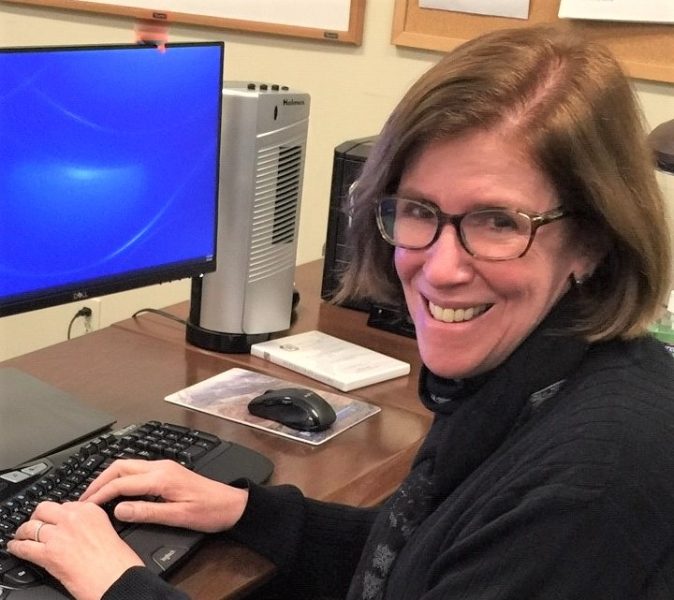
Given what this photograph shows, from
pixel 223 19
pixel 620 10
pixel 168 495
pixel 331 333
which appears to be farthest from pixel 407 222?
pixel 223 19

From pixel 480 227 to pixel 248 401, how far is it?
0.61 m

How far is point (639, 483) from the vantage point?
2.77 ft

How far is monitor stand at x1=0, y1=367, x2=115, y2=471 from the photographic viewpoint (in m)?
1.27

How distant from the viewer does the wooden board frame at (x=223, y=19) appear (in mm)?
2287

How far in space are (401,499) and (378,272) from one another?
0.29m

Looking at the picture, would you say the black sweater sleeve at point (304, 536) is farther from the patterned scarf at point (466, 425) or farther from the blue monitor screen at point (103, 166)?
the blue monitor screen at point (103, 166)

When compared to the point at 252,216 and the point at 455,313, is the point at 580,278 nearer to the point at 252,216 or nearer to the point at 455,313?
the point at 455,313

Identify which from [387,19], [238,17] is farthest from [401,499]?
[238,17]

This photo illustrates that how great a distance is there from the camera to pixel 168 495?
1.16 meters

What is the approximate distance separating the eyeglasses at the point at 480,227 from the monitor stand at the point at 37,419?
0.55 meters

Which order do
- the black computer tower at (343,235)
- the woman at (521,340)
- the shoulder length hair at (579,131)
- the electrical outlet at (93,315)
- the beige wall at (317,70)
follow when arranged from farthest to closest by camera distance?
the electrical outlet at (93,315) < the beige wall at (317,70) < the black computer tower at (343,235) < the shoulder length hair at (579,131) < the woman at (521,340)

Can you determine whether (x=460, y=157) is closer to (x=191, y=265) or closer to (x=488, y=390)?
(x=488, y=390)

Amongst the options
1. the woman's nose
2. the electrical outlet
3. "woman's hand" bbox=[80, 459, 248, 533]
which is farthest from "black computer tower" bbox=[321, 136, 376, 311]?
the electrical outlet

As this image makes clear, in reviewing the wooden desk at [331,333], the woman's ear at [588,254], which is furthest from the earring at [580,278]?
the wooden desk at [331,333]
